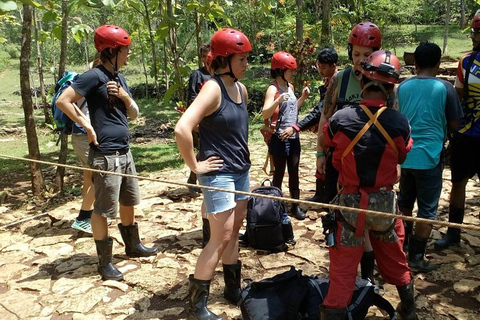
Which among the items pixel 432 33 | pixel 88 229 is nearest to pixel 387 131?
pixel 88 229

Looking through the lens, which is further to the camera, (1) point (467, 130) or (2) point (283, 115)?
(2) point (283, 115)

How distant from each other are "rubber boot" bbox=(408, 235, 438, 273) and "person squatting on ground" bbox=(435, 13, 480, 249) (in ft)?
2.29

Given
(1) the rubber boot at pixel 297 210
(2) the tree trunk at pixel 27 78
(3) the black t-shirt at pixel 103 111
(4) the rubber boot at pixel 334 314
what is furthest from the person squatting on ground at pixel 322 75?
(2) the tree trunk at pixel 27 78

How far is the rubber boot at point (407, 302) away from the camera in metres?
2.97

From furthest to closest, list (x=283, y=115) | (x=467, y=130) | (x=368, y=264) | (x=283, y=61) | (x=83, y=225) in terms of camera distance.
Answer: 1. (x=83, y=225)
2. (x=283, y=115)
3. (x=283, y=61)
4. (x=467, y=130)
5. (x=368, y=264)

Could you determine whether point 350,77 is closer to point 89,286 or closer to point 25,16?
point 89,286

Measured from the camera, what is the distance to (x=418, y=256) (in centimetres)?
394

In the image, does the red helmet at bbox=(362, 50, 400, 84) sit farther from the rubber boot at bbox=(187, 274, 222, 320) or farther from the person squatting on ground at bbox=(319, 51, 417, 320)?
the rubber boot at bbox=(187, 274, 222, 320)

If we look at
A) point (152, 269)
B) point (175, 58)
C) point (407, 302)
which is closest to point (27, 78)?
point (175, 58)

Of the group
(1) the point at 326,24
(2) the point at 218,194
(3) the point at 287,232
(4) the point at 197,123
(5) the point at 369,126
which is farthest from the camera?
(1) the point at 326,24

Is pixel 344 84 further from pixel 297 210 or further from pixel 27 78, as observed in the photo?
pixel 27 78

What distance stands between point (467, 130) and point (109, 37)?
11.4ft

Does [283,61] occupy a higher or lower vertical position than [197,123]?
higher

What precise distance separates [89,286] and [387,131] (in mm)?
3030
